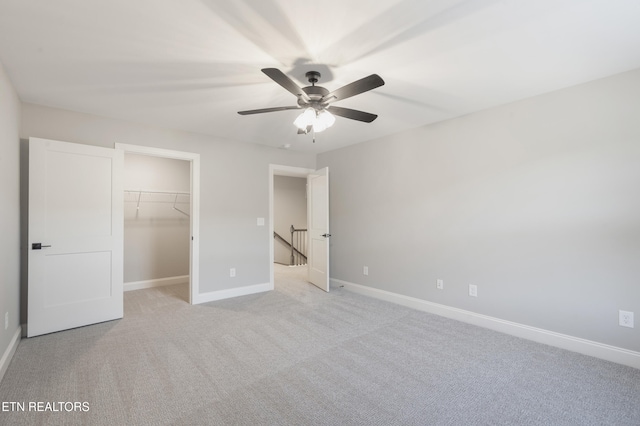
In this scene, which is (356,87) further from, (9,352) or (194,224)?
(9,352)

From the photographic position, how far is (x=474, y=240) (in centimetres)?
338

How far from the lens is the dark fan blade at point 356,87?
1.90 meters

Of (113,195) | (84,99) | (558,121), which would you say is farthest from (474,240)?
(84,99)

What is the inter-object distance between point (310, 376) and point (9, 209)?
9.69ft

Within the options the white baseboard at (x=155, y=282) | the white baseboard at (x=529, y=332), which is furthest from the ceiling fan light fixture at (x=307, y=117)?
the white baseboard at (x=155, y=282)

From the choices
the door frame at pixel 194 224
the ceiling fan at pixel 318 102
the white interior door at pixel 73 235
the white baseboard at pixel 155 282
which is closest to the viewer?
the ceiling fan at pixel 318 102

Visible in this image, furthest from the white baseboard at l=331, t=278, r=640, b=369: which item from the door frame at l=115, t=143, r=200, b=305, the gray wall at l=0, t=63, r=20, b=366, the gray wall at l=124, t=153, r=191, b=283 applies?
the gray wall at l=0, t=63, r=20, b=366

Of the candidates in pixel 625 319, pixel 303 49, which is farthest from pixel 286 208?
pixel 625 319

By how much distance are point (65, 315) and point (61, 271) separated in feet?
1.58

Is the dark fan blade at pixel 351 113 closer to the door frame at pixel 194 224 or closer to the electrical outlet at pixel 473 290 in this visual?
the electrical outlet at pixel 473 290

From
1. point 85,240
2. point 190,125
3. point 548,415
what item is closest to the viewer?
point 548,415

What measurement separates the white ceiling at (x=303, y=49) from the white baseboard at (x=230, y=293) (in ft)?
8.40

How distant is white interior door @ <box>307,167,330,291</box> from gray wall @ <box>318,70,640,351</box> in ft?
3.07

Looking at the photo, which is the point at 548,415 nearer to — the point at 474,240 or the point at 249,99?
the point at 474,240
